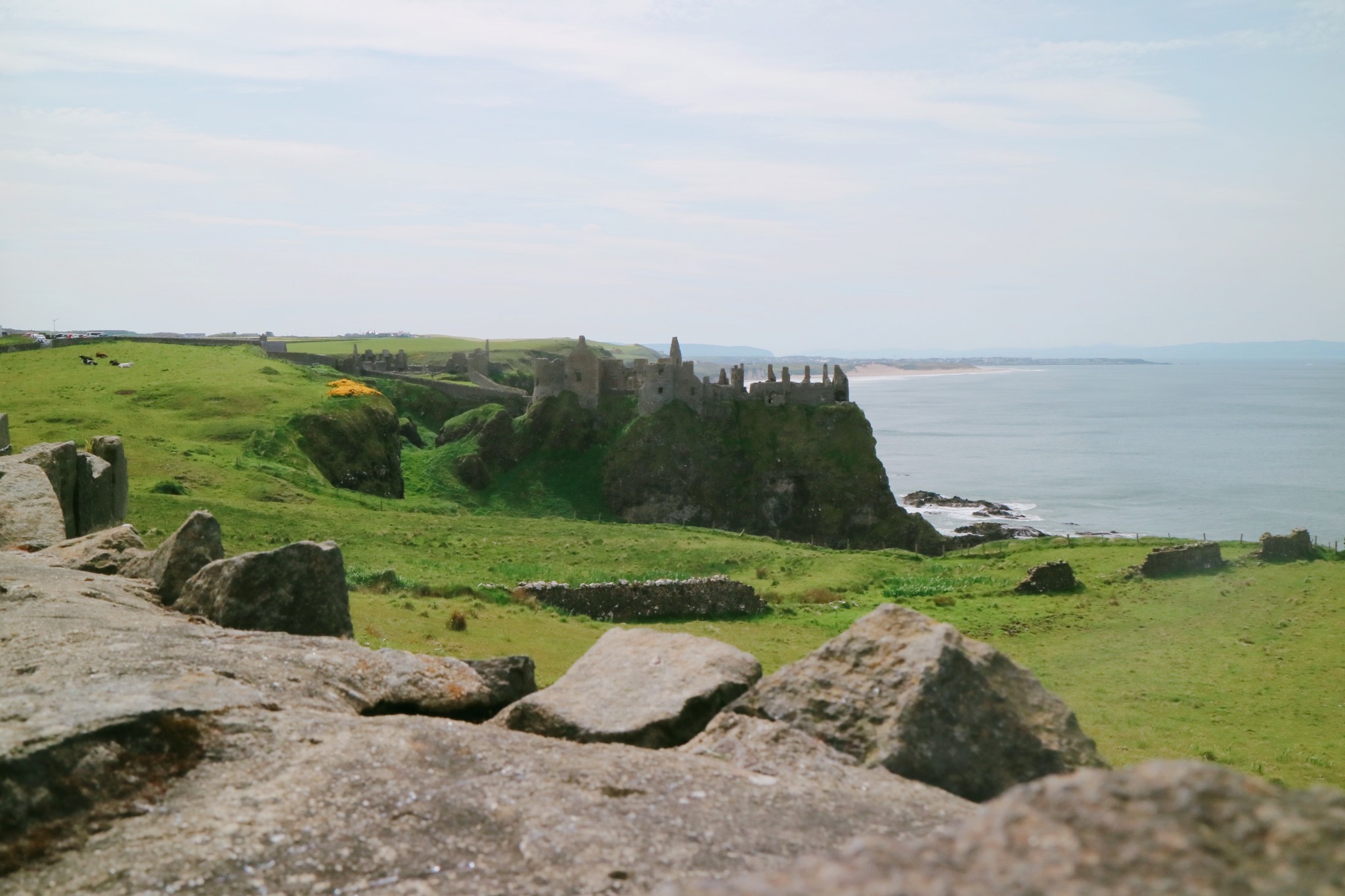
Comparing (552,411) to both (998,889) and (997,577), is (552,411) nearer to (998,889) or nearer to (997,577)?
(997,577)

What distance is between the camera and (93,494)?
24328 mm

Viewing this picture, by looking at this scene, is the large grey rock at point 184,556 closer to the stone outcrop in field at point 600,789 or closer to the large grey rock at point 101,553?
the large grey rock at point 101,553

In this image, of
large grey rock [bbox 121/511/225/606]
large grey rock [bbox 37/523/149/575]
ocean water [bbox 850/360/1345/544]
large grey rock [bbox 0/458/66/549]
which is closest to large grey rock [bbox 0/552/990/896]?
large grey rock [bbox 121/511/225/606]

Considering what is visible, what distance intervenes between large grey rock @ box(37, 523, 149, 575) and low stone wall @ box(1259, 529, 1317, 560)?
46795mm

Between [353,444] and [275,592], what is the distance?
196 ft

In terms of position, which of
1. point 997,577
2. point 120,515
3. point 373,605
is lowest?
point 997,577

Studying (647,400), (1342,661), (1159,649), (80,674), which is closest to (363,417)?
(647,400)

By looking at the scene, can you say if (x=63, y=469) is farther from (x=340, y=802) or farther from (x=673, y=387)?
(x=673, y=387)

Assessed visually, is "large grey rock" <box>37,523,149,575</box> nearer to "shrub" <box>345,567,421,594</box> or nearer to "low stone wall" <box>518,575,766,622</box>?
"shrub" <box>345,567,421,594</box>

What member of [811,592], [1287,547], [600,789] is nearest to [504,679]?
[600,789]

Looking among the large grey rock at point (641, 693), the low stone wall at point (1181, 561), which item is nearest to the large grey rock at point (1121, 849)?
the large grey rock at point (641, 693)

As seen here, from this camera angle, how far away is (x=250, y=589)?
13164mm

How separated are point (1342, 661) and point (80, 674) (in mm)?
34372

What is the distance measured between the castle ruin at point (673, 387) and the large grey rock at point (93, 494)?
6711 centimetres
